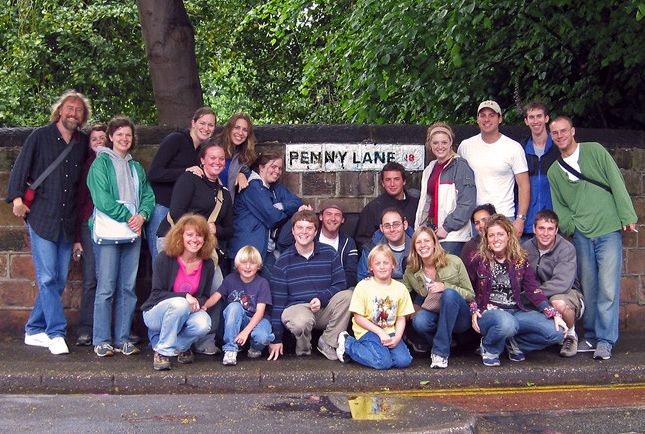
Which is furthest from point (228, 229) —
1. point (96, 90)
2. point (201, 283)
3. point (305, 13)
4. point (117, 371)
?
point (96, 90)

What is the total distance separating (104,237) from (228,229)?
1.04m

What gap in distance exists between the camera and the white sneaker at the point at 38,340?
9.11 meters

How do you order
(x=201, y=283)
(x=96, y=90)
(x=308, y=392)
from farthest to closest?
(x=96, y=90) < (x=201, y=283) < (x=308, y=392)

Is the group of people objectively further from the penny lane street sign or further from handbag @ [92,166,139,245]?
the penny lane street sign

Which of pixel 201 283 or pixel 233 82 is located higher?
pixel 233 82

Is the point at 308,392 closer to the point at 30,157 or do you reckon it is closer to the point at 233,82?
the point at 30,157

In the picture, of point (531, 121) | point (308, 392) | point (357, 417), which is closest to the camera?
point (357, 417)

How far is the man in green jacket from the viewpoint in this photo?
892cm

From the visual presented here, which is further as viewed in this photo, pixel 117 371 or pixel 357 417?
pixel 117 371

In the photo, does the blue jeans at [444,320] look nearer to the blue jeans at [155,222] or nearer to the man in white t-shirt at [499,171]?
the man in white t-shirt at [499,171]

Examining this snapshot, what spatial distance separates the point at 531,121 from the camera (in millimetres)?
9344

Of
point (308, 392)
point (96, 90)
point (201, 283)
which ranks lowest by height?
point (308, 392)

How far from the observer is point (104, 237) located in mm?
8781

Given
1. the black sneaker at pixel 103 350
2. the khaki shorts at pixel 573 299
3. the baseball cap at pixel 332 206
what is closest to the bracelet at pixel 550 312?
the khaki shorts at pixel 573 299
